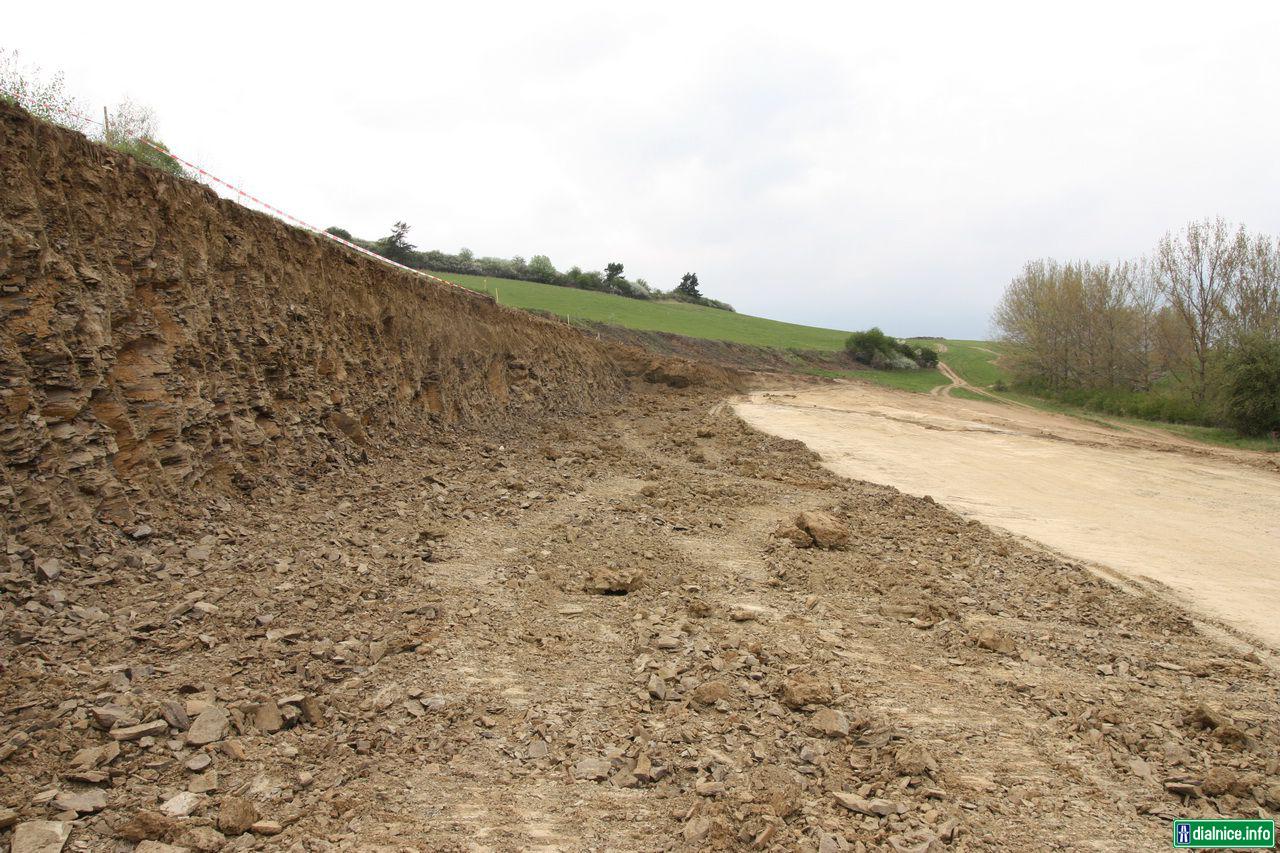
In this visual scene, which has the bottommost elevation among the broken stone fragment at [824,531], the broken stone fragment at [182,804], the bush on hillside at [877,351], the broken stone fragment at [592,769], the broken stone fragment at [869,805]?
the broken stone fragment at [592,769]

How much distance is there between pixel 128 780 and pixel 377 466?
6724mm

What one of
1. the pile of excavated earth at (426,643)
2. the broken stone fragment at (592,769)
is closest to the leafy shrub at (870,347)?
the pile of excavated earth at (426,643)

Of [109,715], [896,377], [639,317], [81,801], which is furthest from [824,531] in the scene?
[896,377]

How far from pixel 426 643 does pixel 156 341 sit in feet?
13.6

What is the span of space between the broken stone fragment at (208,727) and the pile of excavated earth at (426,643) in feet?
0.04

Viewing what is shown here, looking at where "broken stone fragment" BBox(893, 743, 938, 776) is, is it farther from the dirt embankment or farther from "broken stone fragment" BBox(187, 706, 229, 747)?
the dirt embankment

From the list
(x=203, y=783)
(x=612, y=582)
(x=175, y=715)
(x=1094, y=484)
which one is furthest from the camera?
(x=1094, y=484)

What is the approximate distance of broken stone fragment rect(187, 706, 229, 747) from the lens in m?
3.64

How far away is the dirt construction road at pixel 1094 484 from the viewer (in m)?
9.09

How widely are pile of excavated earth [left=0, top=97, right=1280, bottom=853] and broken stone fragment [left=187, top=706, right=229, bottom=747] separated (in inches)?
0.5

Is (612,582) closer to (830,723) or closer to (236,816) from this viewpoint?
(830,723)

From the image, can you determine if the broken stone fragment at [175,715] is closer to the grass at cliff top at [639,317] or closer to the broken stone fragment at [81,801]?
the broken stone fragment at [81,801]

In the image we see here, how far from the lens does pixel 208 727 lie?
374 centimetres

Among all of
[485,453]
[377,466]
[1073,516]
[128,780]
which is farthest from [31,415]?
[1073,516]
